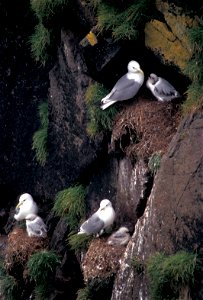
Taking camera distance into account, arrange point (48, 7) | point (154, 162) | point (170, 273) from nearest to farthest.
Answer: point (170, 273), point (154, 162), point (48, 7)

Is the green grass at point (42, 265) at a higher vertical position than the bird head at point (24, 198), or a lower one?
lower

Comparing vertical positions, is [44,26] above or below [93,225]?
above

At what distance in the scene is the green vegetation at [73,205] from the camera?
11016 mm

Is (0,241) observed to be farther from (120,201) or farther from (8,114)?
(120,201)

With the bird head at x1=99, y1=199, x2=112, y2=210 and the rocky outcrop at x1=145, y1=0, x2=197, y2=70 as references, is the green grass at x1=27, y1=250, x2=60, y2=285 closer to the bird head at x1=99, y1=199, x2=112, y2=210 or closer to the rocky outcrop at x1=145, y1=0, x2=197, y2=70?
the bird head at x1=99, y1=199, x2=112, y2=210

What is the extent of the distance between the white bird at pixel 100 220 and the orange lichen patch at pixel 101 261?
0.66 feet

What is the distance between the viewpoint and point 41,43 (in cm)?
1185

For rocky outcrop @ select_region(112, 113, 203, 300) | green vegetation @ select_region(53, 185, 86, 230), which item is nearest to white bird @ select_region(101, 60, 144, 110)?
green vegetation @ select_region(53, 185, 86, 230)

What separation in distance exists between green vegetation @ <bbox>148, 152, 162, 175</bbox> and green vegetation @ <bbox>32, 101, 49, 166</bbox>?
277 centimetres

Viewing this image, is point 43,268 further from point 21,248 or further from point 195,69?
point 195,69

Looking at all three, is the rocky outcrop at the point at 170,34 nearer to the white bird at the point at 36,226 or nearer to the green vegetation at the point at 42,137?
the green vegetation at the point at 42,137

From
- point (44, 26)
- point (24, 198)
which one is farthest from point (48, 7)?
point (24, 198)

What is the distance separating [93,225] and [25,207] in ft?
6.86

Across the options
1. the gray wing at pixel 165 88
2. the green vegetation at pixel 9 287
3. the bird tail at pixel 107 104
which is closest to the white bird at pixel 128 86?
the bird tail at pixel 107 104
